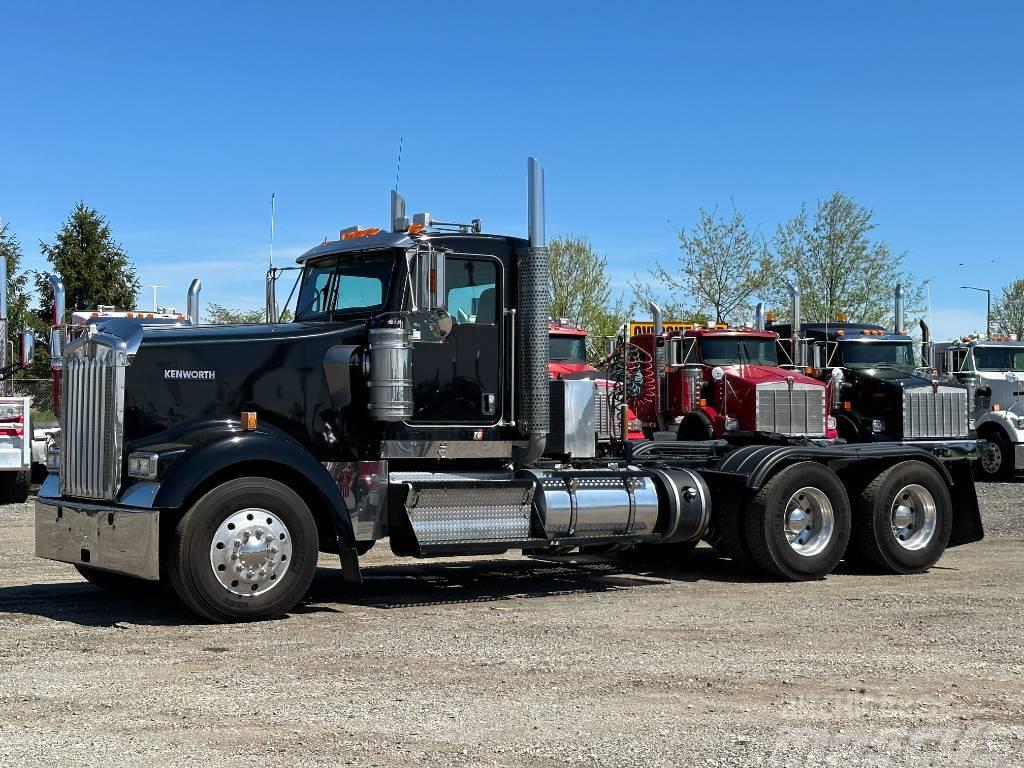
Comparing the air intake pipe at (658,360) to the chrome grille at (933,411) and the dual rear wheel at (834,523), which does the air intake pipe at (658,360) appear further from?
the dual rear wheel at (834,523)

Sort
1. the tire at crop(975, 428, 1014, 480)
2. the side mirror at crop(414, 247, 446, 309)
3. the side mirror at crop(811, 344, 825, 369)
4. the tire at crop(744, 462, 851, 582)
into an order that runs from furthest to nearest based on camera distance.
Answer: the tire at crop(975, 428, 1014, 480) < the side mirror at crop(811, 344, 825, 369) < the tire at crop(744, 462, 851, 582) < the side mirror at crop(414, 247, 446, 309)

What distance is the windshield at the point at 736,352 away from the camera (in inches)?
835

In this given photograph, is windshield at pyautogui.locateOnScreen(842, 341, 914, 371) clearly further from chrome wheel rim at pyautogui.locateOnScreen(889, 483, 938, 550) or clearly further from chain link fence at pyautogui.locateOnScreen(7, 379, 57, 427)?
chain link fence at pyautogui.locateOnScreen(7, 379, 57, 427)

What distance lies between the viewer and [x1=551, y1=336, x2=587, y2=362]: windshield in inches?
794

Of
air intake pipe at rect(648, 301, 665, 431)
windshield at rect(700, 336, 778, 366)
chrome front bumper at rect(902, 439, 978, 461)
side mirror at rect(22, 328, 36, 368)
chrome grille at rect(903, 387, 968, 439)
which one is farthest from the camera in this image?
windshield at rect(700, 336, 778, 366)

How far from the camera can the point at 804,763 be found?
5379 mm

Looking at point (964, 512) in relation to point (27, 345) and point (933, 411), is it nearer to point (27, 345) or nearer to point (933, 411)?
point (933, 411)

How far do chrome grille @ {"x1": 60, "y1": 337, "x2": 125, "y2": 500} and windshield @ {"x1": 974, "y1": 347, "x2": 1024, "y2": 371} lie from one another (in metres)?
19.6

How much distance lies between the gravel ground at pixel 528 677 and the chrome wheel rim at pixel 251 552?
31cm

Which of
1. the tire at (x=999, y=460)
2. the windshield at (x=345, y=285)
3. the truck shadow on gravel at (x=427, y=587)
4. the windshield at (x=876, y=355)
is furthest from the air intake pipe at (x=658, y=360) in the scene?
the windshield at (x=345, y=285)

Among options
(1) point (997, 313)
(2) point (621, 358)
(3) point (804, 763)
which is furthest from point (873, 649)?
(1) point (997, 313)

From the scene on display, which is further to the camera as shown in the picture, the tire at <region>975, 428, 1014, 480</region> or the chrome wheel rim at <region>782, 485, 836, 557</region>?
the tire at <region>975, 428, 1014, 480</region>

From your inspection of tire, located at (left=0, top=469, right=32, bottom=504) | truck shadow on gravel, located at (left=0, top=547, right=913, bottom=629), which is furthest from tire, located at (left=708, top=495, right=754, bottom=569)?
tire, located at (left=0, top=469, right=32, bottom=504)

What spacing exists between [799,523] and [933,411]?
33.5 feet
